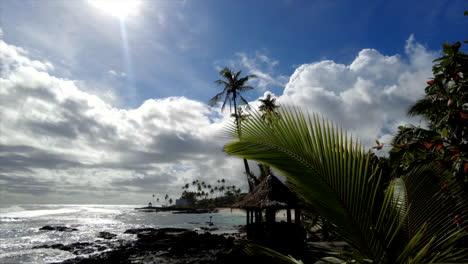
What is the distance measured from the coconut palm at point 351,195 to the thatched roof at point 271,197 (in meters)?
12.1

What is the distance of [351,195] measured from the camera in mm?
1442

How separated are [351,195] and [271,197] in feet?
43.4

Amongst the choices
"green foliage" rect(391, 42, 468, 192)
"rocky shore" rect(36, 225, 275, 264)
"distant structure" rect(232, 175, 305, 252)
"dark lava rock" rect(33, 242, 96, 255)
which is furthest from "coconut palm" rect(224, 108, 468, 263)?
"dark lava rock" rect(33, 242, 96, 255)

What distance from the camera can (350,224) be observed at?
1.46 meters

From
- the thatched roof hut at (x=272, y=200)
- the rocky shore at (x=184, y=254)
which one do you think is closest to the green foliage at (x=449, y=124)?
the rocky shore at (x=184, y=254)

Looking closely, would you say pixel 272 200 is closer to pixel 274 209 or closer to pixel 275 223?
pixel 274 209

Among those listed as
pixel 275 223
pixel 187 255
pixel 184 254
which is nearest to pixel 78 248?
pixel 184 254

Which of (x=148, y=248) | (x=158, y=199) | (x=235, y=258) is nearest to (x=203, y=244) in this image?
(x=148, y=248)

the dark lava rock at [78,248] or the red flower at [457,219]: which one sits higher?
the red flower at [457,219]

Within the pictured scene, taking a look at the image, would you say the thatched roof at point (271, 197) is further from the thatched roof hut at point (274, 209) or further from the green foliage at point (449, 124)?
the green foliage at point (449, 124)

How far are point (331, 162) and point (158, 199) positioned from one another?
18841cm

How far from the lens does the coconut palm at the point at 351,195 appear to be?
144 centimetres

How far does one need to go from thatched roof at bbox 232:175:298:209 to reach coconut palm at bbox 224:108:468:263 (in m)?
12.1

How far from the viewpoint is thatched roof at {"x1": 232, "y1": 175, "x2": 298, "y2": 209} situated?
13.7 m
